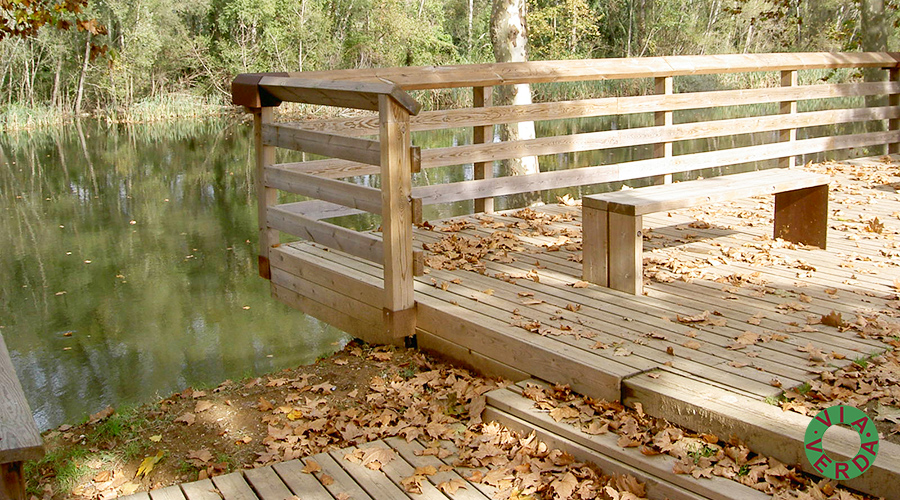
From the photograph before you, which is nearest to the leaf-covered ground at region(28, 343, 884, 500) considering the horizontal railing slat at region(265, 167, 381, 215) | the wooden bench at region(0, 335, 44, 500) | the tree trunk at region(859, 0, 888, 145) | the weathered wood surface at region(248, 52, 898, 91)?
the horizontal railing slat at region(265, 167, 381, 215)

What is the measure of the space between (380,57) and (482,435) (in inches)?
1240

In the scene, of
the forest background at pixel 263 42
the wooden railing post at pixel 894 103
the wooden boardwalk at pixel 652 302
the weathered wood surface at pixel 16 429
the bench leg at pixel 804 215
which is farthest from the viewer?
the forest background at pixel 263 42

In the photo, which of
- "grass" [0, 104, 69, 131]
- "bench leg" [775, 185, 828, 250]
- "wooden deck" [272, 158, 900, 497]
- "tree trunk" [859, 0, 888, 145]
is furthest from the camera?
"grass" [0, 104, 69, 131]

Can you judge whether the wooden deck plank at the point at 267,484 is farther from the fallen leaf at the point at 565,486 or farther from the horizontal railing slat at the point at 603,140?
the horizontal railing slat at the point at 603,140

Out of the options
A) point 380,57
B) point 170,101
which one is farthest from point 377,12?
point 170,101

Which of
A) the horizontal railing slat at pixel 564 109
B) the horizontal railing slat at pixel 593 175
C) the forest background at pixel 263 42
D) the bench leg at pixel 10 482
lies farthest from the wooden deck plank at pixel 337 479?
the forest background at pixel 263 42

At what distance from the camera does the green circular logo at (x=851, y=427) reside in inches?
116

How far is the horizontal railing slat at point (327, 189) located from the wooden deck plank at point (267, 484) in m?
1.70

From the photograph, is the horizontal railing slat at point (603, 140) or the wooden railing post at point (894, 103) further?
the wooden railing post at point (894, 103)

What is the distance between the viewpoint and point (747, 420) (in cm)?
326

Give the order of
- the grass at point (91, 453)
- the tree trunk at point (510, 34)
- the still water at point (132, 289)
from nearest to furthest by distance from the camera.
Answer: the grass at point (91, 453) → the still water at point (132, 289) → the tree trunk at point (510, 34)

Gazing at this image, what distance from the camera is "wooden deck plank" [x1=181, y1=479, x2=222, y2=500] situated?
344 centimetres

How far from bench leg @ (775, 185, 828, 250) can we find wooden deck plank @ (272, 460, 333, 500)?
160 inches

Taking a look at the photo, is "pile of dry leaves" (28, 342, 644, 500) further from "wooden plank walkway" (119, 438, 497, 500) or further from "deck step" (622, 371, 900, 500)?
"deck step" (622, 371, 900, 500)
